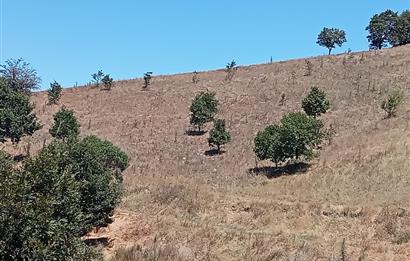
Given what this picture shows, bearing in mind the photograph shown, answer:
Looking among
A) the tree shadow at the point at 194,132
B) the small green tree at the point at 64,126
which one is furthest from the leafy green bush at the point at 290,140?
the small green tree at the point at 64,126

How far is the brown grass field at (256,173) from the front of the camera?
2336 centimetres

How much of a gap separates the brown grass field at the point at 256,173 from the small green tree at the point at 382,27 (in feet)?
63.7

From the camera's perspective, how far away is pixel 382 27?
3440 inches

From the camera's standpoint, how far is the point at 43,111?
2361 inches

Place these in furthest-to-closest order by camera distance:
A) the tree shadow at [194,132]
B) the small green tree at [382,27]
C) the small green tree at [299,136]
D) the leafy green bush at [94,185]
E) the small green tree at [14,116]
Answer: the small green tree at [382,27]
the tree shadow at [194,132]
the small green tree at [14,116]
the small green tree at [299,136]
the leafy green bush at [94,185]

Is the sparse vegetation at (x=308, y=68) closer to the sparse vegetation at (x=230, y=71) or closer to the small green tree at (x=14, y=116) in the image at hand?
the sparse vegetation at (x=230, y=71)

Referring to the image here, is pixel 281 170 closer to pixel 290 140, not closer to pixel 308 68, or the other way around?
pixel 290 140

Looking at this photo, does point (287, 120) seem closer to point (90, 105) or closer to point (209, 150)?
point (209, 150)

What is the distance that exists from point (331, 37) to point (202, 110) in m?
46.9

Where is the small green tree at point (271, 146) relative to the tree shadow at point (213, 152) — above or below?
above

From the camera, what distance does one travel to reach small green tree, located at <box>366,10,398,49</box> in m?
86.6

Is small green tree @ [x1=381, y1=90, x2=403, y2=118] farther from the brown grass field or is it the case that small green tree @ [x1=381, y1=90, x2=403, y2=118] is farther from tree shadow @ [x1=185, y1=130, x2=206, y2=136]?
tree shadow @ [x1=185, y1=130, x2=206, y2=136]

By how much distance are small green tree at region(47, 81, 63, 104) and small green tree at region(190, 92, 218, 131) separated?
2185 cm

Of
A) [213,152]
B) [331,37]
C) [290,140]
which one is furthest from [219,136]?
[331,37]
